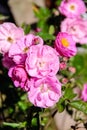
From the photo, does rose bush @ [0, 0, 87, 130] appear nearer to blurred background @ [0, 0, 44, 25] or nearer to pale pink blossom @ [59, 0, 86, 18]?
pale pink blossom @ [59, 0, 86, 18]

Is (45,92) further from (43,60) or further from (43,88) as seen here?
(43,60)

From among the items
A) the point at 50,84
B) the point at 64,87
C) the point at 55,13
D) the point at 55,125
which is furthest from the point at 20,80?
the point at 55,125

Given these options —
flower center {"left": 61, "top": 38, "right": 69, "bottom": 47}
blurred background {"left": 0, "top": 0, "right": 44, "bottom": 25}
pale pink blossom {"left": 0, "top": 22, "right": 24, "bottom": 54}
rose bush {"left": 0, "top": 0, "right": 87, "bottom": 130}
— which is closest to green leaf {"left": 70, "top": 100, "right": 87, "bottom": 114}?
rose bush {"left": 0, "top": 0, "right": 87, "bottom": 130}

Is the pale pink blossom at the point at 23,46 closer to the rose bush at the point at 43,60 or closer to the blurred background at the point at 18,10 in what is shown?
the rose bush at the point at 43,60

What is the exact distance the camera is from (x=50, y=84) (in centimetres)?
162

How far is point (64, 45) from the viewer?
5.48 feet

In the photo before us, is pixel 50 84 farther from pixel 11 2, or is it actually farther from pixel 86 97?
pixel 11 2

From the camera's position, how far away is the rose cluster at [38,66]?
1569 mm

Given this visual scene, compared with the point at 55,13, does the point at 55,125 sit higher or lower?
lower

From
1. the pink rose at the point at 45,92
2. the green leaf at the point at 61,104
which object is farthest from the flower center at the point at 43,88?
the green leaf at the point at 61,104

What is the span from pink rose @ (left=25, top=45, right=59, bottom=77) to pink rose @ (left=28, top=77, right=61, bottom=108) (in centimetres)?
3

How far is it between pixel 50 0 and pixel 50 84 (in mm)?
2501

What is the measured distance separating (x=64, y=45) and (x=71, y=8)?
0.46 meters

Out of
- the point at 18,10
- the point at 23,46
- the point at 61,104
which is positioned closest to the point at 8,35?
the point at 23,46
